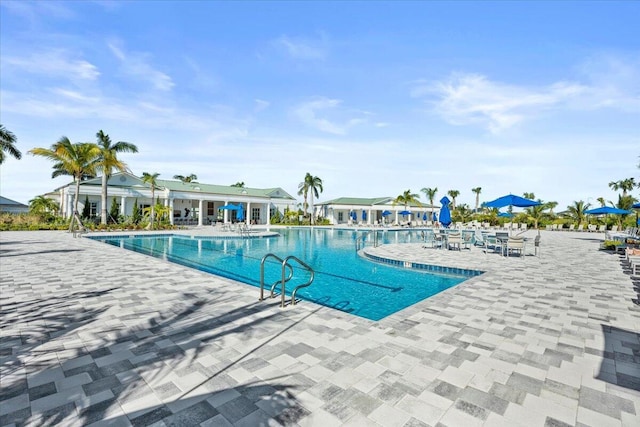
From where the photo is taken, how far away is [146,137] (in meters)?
21.2

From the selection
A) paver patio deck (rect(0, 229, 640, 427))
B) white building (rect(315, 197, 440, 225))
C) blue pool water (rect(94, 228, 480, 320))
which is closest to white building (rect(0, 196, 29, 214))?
white building (rect(315, 197, 440, 225))

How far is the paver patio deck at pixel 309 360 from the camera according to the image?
8.33ft

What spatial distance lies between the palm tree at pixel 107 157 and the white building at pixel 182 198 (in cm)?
470

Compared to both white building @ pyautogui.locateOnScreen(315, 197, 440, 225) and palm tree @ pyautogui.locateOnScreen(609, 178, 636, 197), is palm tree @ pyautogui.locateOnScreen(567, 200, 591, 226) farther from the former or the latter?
white building @ pyautogui.locateOnScreen(315, 197, 440, 225)

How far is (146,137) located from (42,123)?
590 cm

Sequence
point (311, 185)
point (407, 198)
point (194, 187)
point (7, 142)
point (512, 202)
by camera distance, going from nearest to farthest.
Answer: point (512, 202) → point (7, 142) → point (194, 187) → point (311, 185) → point (407, 198)

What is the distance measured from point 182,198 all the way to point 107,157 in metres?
9.52

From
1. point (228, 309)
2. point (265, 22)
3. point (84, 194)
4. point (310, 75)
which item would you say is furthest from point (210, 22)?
point (84, 194)

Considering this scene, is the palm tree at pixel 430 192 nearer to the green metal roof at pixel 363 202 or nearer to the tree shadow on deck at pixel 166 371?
the green metal roof at pixel 363 202

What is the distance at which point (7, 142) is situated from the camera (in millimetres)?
19406

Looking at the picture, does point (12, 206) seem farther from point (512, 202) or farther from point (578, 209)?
point (578, 209)

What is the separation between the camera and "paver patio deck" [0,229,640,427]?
2.54 metres

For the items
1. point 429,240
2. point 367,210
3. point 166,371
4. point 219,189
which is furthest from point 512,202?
point 219,189

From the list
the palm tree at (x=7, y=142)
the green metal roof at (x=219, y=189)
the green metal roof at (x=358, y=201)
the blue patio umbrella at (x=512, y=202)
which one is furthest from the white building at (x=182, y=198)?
the blue patio umbrella at (x=512, y=202)
